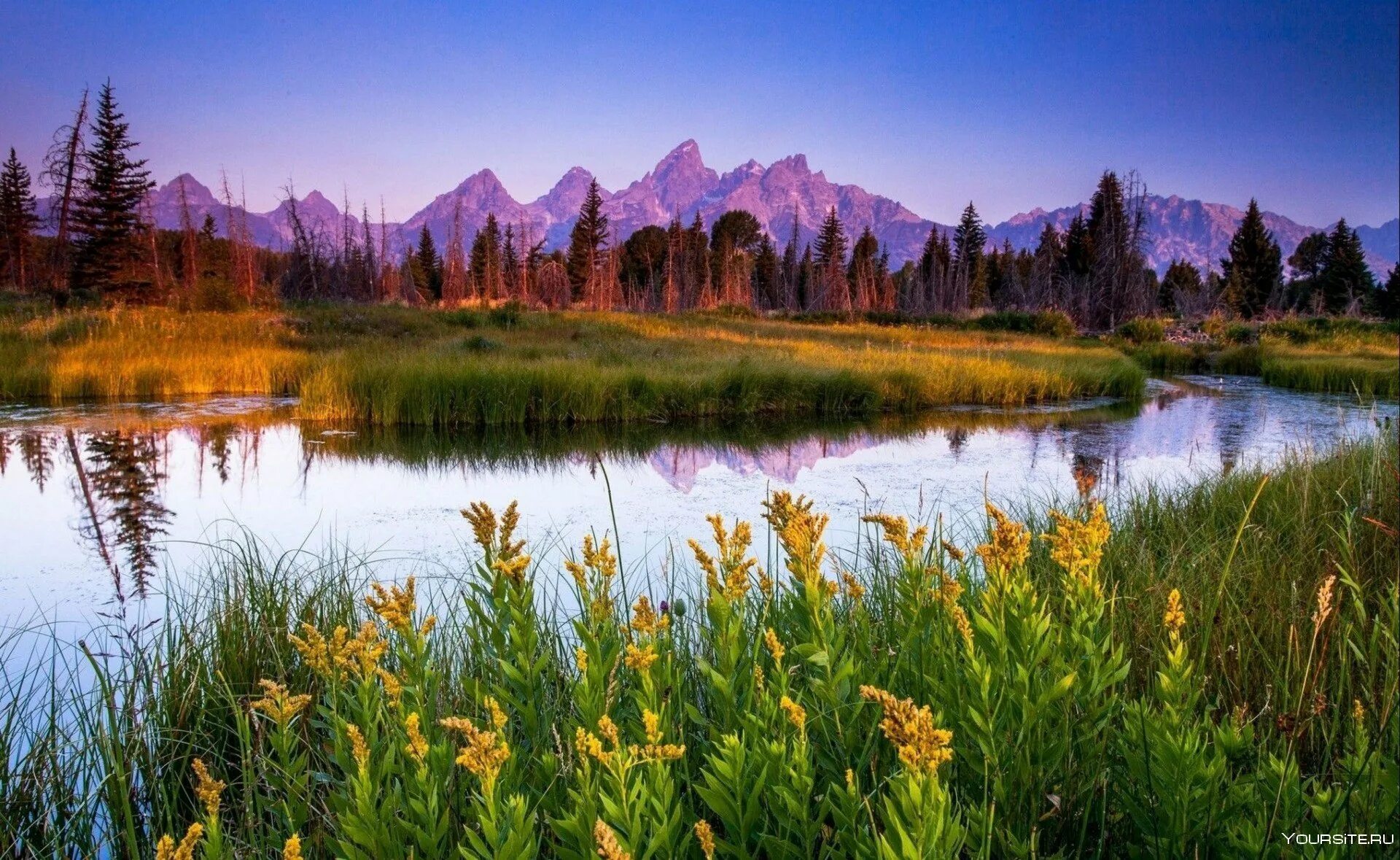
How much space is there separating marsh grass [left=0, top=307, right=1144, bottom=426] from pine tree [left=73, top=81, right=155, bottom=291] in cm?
1074

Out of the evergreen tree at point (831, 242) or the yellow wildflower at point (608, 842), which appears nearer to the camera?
the yellow wildflower at point (608, 842)

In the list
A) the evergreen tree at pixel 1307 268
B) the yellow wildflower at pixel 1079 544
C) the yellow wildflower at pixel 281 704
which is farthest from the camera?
the evergreen tree at pixel 1307 268

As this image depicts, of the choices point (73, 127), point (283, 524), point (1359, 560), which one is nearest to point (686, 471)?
point (283, 524)

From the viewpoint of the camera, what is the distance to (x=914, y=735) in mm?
860

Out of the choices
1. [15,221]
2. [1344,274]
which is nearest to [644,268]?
[15,221]

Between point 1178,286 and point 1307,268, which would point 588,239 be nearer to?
point 1178,286

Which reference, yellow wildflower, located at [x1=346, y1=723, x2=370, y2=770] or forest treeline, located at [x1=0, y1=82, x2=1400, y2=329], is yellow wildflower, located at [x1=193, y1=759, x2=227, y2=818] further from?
forest treeline, located at [x1=0, y1=82, x2=1400, y2=329]

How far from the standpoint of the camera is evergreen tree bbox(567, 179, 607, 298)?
147 feet

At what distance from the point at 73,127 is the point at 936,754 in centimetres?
3149

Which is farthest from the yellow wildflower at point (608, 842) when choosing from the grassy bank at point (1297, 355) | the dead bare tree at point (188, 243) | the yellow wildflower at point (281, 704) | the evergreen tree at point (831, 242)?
the evergreen tree at point (831, 242)

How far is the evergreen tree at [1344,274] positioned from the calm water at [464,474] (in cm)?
3596

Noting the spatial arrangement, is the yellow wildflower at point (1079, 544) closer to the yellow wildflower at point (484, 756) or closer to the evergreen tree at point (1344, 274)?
the yellow wildflower at point (484, 756)

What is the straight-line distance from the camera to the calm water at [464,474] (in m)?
5.12

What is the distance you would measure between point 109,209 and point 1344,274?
54138 millimetres
